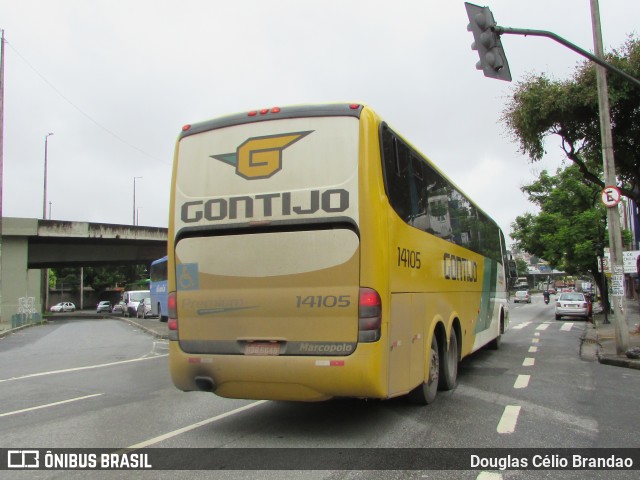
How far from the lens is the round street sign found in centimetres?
1235

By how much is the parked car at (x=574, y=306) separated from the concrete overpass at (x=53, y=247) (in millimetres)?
27656

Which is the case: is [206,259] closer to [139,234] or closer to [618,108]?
[618,108]

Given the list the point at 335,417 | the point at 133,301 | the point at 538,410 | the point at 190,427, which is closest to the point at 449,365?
the point at 538,410

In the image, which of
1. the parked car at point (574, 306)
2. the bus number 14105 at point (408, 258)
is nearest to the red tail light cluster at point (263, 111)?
the bus number 14105 at point (408, 258)

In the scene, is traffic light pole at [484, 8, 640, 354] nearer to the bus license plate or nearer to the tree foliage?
the bus license plate

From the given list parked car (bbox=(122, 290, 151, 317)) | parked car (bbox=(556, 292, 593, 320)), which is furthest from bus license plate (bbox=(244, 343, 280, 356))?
parked car (bbox=(122, 290, 151, 317))

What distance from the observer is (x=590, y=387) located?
914cm

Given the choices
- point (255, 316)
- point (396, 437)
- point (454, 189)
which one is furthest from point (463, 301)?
point (255, 316)

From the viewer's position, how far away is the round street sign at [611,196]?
12352 mm

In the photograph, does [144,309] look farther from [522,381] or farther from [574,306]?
[522,381]

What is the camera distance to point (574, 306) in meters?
28.4

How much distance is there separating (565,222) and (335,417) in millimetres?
29963

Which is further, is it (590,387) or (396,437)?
(590,387)

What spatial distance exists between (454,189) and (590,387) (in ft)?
13.5
